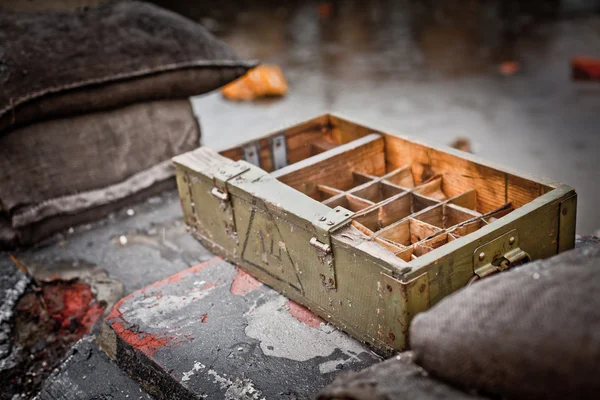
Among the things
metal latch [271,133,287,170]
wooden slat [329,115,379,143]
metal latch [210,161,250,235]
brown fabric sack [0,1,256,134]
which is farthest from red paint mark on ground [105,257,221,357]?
brown fabric sack [0,1,256,134]

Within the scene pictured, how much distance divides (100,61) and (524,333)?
9.80 ft

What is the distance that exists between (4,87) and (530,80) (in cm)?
509

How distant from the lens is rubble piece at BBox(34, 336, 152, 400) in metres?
2.64

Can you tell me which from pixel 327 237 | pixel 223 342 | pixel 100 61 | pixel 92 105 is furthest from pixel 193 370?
pixel 100 61

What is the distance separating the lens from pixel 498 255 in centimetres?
234

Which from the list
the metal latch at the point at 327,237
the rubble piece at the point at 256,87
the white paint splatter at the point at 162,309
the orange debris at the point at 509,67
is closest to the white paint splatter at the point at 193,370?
the white paint splatter at the point at 162,309

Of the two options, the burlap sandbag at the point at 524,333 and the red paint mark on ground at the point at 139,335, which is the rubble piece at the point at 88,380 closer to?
the red paint mark on ground at the point at 139,335

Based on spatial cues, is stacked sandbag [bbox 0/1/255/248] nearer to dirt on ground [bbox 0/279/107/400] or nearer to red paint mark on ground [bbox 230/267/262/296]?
dirt on ground [bbox 0/279/107/400]

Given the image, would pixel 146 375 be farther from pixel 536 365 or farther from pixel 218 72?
pixel 218 72

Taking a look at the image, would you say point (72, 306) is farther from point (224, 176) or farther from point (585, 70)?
point (585, 70)

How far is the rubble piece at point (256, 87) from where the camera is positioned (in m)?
6.59

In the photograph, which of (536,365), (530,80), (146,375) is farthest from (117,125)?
(530,80)

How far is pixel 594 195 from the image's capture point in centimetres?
452

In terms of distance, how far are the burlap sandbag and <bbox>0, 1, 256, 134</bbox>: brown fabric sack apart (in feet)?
8.56
